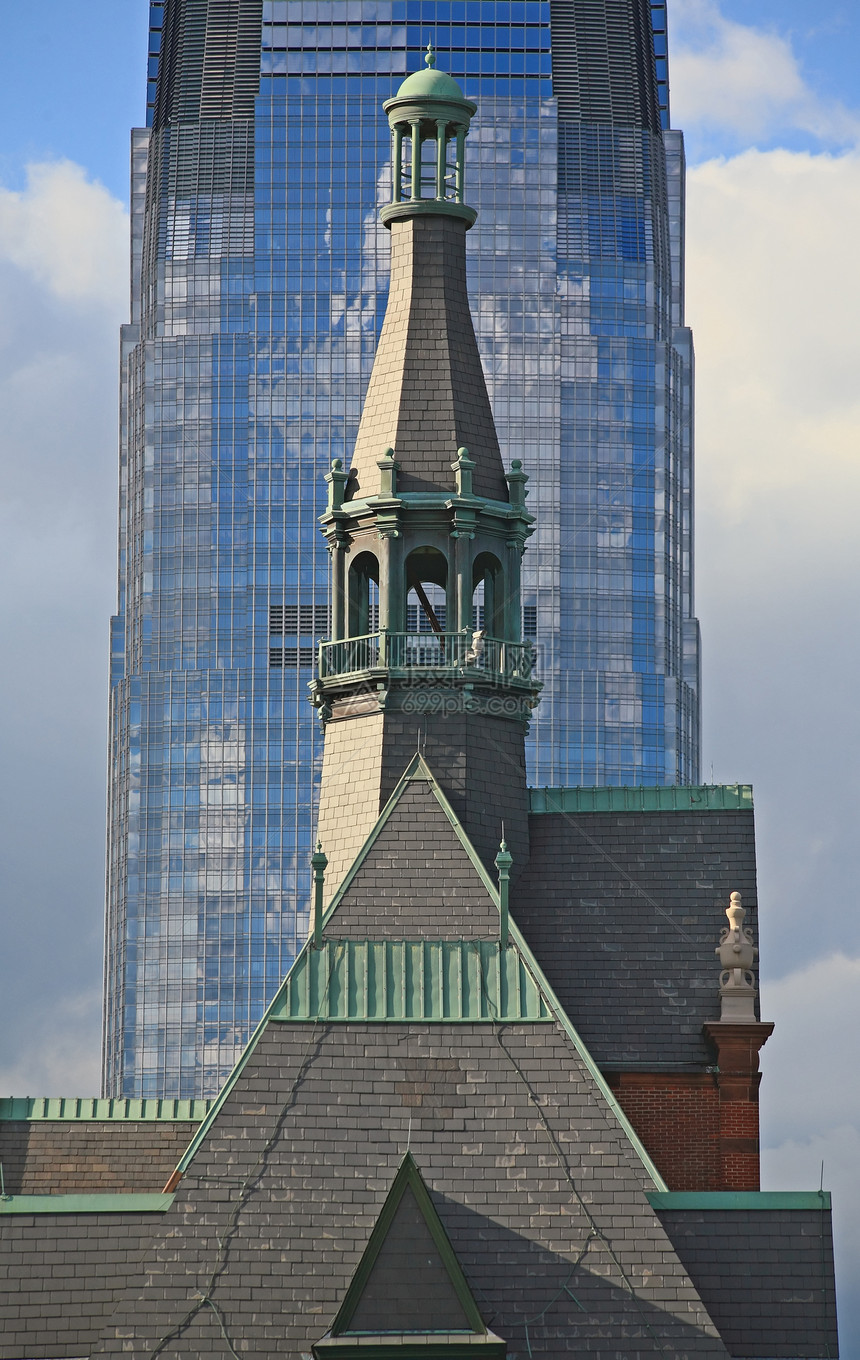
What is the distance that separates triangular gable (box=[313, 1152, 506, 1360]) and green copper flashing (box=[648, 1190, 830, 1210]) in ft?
18.8

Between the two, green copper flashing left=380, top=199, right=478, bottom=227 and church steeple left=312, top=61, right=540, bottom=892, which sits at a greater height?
green copper flashing left=380, top=199, right=478, bottom=227

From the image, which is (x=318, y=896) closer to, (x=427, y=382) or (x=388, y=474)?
(x=388, y=474)

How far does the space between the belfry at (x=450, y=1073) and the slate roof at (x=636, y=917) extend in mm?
67

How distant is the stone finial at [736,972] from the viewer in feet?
182

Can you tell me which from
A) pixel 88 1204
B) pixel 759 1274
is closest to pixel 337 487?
pixel 88 1204

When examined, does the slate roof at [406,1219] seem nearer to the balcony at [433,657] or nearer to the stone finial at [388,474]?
the balcony at [433,657]

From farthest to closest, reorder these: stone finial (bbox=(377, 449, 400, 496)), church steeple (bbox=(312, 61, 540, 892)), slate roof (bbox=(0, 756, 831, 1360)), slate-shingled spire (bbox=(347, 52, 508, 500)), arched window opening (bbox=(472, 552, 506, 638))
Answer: slate-shingled spire (bbox=(347, 52, 508, 500)), arched window opening (bbox=(472, 552, 506, 638)), stone finial (bbox=(377, 449, 400, 496)), church steeple (bbox=(312, 61, 540, 892)), slate roof (bbox=(0, 756, 831, 1360))

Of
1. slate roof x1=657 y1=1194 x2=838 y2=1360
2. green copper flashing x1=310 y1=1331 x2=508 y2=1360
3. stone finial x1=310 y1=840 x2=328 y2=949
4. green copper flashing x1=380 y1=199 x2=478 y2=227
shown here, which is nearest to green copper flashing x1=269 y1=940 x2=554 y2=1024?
stone finial x1=310 y1=840 x2=328 y2=949

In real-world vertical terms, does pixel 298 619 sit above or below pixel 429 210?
below

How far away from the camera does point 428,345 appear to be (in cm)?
5803

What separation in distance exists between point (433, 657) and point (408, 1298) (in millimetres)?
17728

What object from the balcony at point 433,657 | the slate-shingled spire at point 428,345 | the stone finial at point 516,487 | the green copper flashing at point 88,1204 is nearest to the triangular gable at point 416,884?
the balcony at point 433,657

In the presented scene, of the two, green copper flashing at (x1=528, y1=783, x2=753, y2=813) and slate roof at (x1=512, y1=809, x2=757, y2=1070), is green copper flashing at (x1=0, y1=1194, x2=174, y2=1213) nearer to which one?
slate roof at (x1=512, y1=809, x2=757, y2=1070)

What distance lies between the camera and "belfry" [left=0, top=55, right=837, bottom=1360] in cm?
4356
